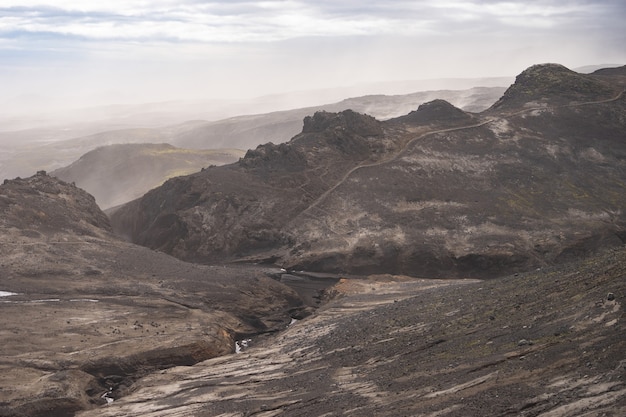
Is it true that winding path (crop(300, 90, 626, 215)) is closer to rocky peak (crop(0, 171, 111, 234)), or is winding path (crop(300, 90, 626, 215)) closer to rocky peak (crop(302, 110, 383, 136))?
rocky peak (crop(302, 110, 383, 136))

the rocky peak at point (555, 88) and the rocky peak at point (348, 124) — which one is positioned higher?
the rocky peak at point (555, 88)

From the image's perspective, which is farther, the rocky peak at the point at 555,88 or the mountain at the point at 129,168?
the mountain at the point at 129,168

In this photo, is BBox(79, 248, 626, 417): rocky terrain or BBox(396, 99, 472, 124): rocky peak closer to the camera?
BBox(79, 248, 626, 417): rocky terrain

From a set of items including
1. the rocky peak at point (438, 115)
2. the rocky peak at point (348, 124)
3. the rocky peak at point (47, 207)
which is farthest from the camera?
the rocky peak at point (438, 115)

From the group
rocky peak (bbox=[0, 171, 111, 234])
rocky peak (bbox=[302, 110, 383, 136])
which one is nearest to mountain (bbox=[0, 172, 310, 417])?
rocky peak (bbox=[0, 171, 111, 234])

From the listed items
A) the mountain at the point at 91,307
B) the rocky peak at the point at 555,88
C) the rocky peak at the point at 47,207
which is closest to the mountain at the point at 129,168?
the rocky peak at the point at 555,88

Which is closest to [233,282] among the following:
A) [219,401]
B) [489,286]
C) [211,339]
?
[211,339]

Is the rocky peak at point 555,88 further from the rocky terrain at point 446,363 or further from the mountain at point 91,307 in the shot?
the rocky terrain at point 446,363

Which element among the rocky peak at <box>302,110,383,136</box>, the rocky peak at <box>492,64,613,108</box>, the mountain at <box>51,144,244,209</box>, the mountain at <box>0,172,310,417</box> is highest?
the rocky peak at <box>492,64,613,108</box>
